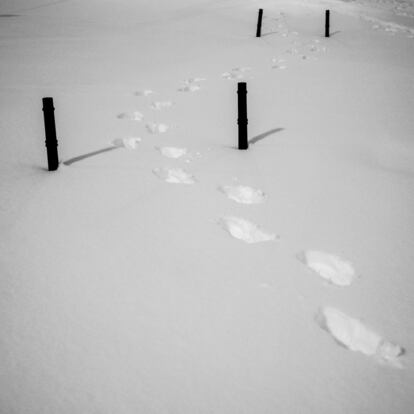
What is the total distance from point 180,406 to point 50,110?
9.04 ft

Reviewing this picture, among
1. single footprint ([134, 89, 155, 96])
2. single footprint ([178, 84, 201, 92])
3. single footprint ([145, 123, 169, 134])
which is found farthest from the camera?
single footprint ([178, 84, 201, 92])

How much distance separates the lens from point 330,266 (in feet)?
7.13

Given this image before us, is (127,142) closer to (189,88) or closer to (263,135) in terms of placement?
(263,135)

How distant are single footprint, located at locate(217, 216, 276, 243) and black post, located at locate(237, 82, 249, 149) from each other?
61.3 inches

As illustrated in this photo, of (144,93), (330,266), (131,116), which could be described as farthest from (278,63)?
(330,266)

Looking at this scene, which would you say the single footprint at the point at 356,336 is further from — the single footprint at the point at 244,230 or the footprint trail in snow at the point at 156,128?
the footprint trail in snow at the point at 156,128

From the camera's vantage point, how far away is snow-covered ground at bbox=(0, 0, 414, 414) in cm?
146

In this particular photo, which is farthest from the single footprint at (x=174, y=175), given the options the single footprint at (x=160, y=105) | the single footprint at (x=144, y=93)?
the single footprint at (x=144, y=93)

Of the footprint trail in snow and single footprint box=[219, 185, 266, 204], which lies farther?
the footprint trail in snow

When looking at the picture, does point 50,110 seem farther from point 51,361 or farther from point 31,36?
point 31,36

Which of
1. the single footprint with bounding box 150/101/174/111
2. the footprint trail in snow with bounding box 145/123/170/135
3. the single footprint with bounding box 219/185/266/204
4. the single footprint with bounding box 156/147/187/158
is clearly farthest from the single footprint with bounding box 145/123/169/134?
the single footprint with bounding box 219/185/266/204

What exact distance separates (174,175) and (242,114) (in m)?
1.11

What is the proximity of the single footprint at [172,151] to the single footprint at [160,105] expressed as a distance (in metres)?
1.58

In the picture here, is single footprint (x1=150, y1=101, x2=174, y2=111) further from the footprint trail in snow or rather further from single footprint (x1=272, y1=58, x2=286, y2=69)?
single footprint (x1=272, y1=58, x2=286, y2=69)
